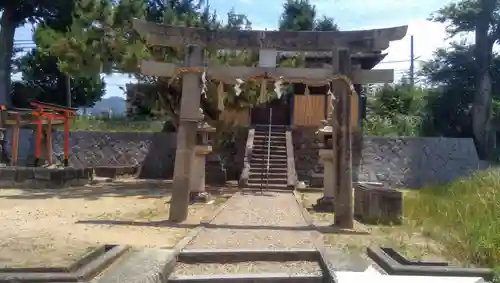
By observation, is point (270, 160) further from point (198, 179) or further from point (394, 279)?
point (394, 279)

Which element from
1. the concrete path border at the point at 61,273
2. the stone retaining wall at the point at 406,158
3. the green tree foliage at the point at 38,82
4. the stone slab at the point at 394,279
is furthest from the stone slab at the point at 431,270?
the green tree foliage at the point at 38,82

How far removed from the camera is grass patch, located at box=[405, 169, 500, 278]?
7.14m

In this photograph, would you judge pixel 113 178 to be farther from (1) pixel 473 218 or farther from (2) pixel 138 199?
(1) pixel 473 218

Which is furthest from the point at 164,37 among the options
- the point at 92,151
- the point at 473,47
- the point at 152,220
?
the point at 473,47

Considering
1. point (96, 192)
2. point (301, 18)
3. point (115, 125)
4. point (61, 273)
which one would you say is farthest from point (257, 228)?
point (301, 18)

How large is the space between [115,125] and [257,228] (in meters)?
18.2

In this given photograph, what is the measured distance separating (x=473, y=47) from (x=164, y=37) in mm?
18093

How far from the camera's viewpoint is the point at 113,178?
2228 cm

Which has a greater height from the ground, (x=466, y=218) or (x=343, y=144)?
(x=343, y=144)

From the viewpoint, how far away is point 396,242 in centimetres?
857

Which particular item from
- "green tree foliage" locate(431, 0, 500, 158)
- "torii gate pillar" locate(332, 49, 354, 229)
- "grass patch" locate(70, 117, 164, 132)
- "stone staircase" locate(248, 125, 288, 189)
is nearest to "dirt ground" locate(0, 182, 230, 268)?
"torii gate pillar" locate(332, 49, 354, 229)

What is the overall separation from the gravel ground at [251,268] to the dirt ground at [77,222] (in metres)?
1.07

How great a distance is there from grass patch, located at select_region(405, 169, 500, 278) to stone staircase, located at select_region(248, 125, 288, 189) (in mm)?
6182

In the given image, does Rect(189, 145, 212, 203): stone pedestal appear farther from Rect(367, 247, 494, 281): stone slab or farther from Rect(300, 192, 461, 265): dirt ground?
Rect(367, 247, 494, 281): stone slab
